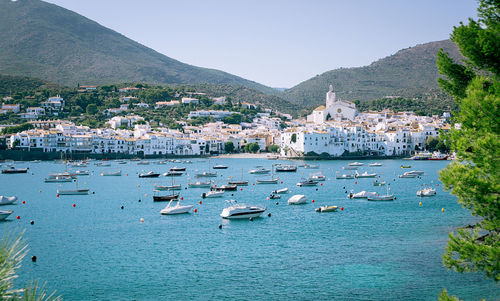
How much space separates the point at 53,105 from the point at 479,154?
12599cm

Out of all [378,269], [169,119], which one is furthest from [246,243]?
[169,119]

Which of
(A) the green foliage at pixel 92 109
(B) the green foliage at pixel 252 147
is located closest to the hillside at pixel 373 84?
(B) the green foliage at pixel 252 147

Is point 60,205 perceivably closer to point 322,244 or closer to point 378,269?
point 322,244

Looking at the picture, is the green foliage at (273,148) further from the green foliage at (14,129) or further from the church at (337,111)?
the green foliage at (14,129)

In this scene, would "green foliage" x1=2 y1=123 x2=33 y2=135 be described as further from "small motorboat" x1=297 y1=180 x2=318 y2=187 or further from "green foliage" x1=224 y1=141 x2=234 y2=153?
"small motorboat" x1=297 y1=180 x2=318 y2=187

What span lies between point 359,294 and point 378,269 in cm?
256

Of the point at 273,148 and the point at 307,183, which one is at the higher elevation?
the point at 273,148

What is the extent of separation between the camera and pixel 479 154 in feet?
27.2

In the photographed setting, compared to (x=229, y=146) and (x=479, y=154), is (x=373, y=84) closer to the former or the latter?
(x=229, y=146)

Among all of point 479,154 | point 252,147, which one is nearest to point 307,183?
point 479,154

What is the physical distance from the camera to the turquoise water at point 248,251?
1473 cm

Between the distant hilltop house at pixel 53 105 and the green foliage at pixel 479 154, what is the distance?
11969 cm

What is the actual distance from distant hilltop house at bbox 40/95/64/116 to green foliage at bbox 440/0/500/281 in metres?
120

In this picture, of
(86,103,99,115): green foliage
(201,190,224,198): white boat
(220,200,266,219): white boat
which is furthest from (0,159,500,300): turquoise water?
(86,103,99,115): green foliage
